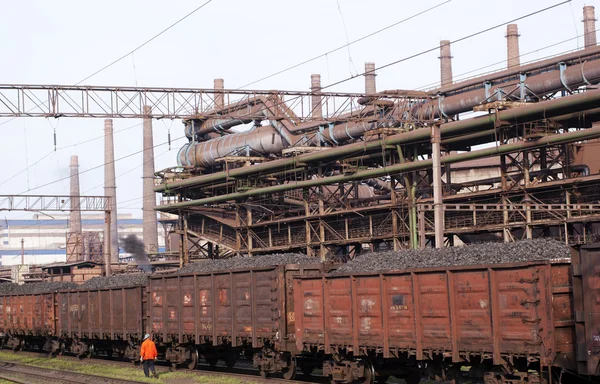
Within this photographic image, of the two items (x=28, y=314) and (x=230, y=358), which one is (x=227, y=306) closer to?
(x=230, y=358)

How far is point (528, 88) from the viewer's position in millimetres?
40000

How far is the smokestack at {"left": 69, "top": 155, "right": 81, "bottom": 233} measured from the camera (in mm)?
92812

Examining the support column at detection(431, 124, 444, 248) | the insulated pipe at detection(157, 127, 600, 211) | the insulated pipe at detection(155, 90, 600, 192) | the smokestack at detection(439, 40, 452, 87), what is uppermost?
the smokestack at detection(439, 40, 452, 87)

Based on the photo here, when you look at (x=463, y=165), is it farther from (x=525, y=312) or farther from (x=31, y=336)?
(x=525, y=312)

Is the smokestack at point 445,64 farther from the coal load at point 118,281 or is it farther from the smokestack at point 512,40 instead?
the coal load at point 118,281

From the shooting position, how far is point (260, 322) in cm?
1920

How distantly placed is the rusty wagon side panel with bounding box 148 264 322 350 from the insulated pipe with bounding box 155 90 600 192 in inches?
738

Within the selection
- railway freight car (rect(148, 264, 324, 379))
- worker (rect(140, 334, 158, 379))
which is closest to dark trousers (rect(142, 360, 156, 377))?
worker (rect(140, 334, 158, 379))

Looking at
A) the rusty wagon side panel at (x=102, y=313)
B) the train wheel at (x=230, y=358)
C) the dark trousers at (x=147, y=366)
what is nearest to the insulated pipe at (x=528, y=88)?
the rusty wagon side panel at (x=102, y=313)

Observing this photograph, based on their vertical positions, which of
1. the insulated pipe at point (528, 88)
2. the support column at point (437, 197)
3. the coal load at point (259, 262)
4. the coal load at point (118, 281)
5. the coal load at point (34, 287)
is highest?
the insulated pipe at point (528, 88)

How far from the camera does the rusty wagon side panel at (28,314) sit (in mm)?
31047

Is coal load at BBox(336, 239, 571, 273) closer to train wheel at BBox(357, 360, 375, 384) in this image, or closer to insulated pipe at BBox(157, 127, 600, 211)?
train wheel at BBox(357, 360, 375, 384)

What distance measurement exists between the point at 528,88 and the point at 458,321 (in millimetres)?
28763

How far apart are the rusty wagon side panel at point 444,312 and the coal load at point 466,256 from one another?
0.76 meters
